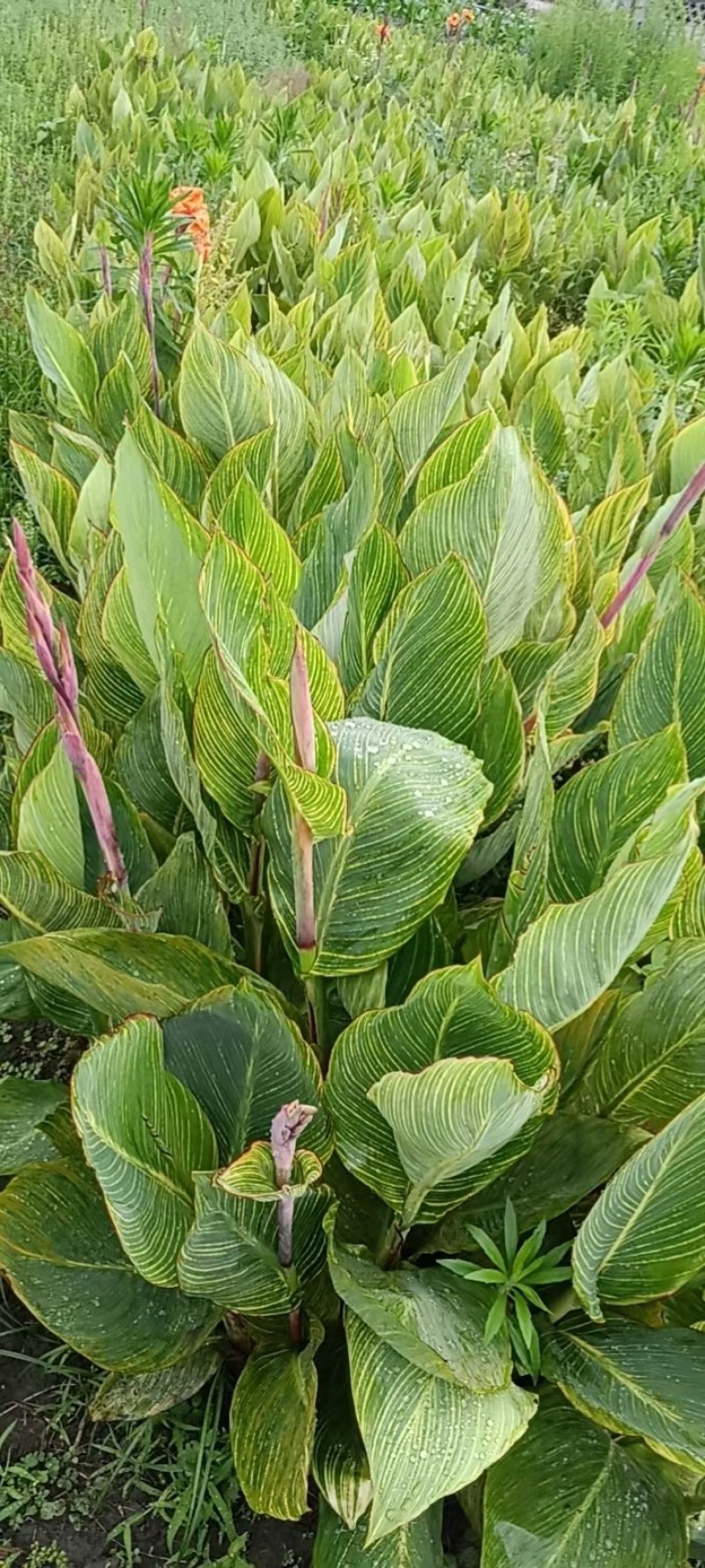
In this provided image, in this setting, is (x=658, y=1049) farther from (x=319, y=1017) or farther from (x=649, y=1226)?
(x=319, y=1017)

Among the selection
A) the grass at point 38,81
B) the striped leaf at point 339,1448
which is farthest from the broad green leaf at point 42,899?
the grass at point 38,81

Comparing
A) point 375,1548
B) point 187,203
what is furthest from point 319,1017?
point 187,203

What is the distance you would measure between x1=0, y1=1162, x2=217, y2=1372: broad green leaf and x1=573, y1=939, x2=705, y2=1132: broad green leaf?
0.43 meters

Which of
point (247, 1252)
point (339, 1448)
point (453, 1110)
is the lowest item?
point (339, 1448)

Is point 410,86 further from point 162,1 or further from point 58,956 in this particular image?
point 58,956

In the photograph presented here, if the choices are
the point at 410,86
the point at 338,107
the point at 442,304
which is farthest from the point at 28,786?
the point at 410,86

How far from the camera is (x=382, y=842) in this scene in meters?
0.93

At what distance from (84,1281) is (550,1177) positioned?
16.5 inches

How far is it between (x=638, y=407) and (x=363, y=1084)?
130 centimetres

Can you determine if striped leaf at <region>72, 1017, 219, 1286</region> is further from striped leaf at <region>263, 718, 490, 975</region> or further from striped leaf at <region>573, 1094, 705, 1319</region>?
striped leaf at <region>573, 1094, 705, 1319</region>

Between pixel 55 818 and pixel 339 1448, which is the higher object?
pixel 55 818

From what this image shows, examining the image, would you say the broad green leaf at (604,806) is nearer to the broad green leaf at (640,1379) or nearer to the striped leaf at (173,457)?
the broad green leaf at (640,1379)

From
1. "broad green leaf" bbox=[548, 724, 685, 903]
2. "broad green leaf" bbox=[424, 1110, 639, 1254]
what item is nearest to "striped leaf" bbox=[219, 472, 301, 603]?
"broad green leaf" bbox=[548, 724, 685, 903]

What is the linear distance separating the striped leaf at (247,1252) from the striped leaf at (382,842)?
204 millimetres
